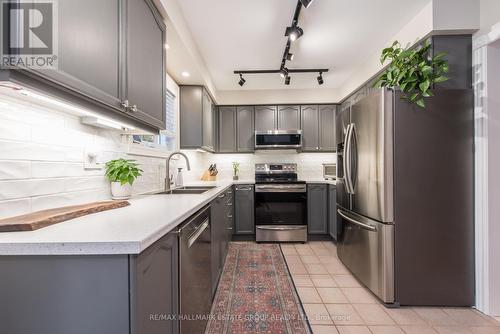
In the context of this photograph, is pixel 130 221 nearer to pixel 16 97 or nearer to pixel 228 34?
pixel 16 97

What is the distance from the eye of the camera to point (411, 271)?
1.87 metres

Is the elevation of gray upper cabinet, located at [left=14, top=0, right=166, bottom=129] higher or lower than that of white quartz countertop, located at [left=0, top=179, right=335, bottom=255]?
higher

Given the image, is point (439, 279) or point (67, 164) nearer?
point (67, 164)

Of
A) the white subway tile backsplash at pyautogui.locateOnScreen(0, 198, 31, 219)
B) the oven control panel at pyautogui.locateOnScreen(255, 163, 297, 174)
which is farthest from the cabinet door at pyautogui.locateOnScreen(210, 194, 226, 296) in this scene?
the oven control panel at pyautogui.locateOnScreen(255, 163, 297, 174)

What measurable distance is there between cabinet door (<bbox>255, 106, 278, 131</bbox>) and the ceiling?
3.21 ft

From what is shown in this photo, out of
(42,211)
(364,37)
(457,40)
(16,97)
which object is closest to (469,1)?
(457,40)

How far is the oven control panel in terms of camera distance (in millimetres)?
4223

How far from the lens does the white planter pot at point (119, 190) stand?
5.12 feet

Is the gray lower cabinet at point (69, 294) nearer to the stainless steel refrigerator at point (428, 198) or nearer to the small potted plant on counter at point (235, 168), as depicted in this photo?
the stainless steel refrigerator at point (428, 198)

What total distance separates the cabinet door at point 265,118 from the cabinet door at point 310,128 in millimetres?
534

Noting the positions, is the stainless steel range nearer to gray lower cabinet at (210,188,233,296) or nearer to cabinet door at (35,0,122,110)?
gray lower cabinet at (210,188,233,296)

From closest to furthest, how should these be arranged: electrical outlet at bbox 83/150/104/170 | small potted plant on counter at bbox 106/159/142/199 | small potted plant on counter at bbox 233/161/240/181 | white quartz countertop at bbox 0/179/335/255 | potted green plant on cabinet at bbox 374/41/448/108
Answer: white quartz countertop at bbox 0/179/335/255 → electrical outlet at bbox 83/150/104/170 → small potted plant on counter at bbox 106/159/142/199 → potted green plant on cabinet at bbox 374/41/448/108 → small potted plant on counter at bbox 233/161/240/181

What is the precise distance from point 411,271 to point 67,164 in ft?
8.49

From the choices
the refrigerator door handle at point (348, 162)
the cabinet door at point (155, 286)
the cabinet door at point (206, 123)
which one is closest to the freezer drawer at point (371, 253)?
the refrigerator door handle at point (348, 162)
